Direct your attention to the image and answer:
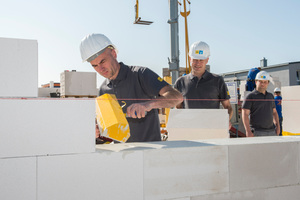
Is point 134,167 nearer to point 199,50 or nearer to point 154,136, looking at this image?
point 154,136

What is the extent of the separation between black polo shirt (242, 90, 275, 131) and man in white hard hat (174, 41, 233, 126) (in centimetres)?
50

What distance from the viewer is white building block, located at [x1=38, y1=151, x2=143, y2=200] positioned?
135 cm

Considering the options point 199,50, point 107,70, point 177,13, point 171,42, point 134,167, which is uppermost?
point 177,13

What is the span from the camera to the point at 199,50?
363 cm

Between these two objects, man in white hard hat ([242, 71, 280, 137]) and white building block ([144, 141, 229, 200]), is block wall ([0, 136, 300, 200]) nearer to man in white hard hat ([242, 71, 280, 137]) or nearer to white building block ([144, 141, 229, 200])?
white building block ([144, 141, 229, 200])

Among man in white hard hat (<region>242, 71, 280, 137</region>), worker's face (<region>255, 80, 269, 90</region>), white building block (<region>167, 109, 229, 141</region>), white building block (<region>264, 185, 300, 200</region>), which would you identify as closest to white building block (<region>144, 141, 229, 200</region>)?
white building block (<region>264, 185, 300, 200</region>)

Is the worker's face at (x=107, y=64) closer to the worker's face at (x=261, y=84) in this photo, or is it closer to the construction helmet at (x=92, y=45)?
the construction helmet at (x=92, y=45)

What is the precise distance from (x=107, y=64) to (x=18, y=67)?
1.20 meters

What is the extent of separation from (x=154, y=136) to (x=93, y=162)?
3.83 ft

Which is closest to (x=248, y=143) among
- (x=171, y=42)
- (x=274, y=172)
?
(x=274, y=172)

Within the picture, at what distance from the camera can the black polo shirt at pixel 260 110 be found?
3889 millimetres

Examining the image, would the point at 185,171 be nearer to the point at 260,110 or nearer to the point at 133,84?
the point at 133,84

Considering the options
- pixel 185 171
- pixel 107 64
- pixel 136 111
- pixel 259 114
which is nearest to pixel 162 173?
pixel 185 171

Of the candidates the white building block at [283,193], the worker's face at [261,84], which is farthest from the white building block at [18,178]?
the worker's face at [261,84]
